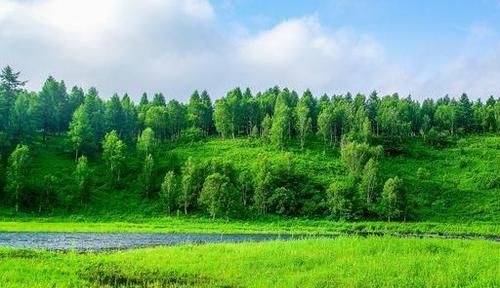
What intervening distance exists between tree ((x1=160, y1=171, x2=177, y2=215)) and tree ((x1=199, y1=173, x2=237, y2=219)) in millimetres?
8642

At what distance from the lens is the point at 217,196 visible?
104250 millimetres

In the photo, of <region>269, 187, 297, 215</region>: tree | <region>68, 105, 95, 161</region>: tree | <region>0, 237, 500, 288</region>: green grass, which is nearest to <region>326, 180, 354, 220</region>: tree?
<region>269, 187, 297, 215</region>: tree

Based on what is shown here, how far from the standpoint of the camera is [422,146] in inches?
6535

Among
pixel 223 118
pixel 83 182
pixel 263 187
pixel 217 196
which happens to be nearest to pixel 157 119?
pixel 223 118

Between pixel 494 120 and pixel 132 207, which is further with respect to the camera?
pixel 494 120

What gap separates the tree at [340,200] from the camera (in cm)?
10888

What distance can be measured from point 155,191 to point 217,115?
54773mm

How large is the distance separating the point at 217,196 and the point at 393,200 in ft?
124

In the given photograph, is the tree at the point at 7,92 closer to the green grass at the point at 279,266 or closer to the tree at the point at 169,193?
the tree at the point at 169,193

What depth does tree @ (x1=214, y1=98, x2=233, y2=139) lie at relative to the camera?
170 metres

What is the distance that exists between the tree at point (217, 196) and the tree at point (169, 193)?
8.64 m

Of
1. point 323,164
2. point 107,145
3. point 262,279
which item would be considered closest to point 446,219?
point 323,164

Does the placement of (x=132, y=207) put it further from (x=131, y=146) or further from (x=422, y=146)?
(x=422, y=146)

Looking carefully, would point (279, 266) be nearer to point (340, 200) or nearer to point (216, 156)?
point (340, 200)
